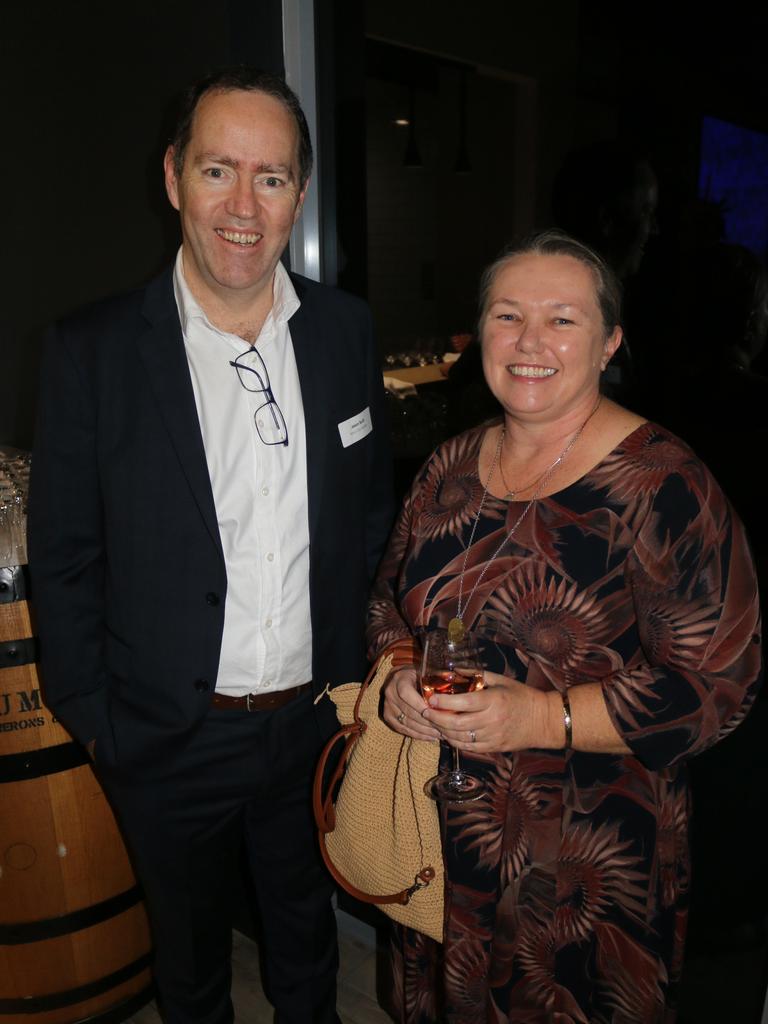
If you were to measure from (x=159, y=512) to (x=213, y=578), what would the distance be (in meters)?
0.16

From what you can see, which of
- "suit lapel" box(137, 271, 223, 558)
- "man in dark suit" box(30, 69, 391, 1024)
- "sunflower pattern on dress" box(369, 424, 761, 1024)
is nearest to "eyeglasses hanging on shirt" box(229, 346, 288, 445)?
"man in dark suit" box(30, 69, 391, 1024)

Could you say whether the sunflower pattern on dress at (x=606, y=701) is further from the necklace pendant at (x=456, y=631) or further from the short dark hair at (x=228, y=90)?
the short dark hair at (x=228, y=90)

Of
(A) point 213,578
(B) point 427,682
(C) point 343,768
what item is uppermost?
(A) point 213,578

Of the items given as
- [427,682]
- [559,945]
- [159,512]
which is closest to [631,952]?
[559,945]

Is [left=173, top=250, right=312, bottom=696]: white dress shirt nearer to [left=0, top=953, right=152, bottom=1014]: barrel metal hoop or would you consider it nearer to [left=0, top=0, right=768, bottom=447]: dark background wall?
A: [left=0, top=0, right=768, bottom=447]: dark background wall

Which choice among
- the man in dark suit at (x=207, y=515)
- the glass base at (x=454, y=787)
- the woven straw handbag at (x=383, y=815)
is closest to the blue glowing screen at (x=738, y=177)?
the man in dark suit at (x=207, y=515)

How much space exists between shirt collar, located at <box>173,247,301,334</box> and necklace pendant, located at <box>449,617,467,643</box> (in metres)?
0.78

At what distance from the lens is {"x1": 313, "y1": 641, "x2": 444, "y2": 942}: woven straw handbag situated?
157cm

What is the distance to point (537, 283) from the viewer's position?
1.49m

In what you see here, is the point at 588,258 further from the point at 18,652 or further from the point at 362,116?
the point at 18,652

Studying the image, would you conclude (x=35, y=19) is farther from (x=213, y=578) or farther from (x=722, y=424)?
(x=722, y=424)

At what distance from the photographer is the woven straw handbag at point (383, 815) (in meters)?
1.57

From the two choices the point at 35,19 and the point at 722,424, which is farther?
the point at 35,19

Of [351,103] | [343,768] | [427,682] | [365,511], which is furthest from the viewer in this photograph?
[351,103]
